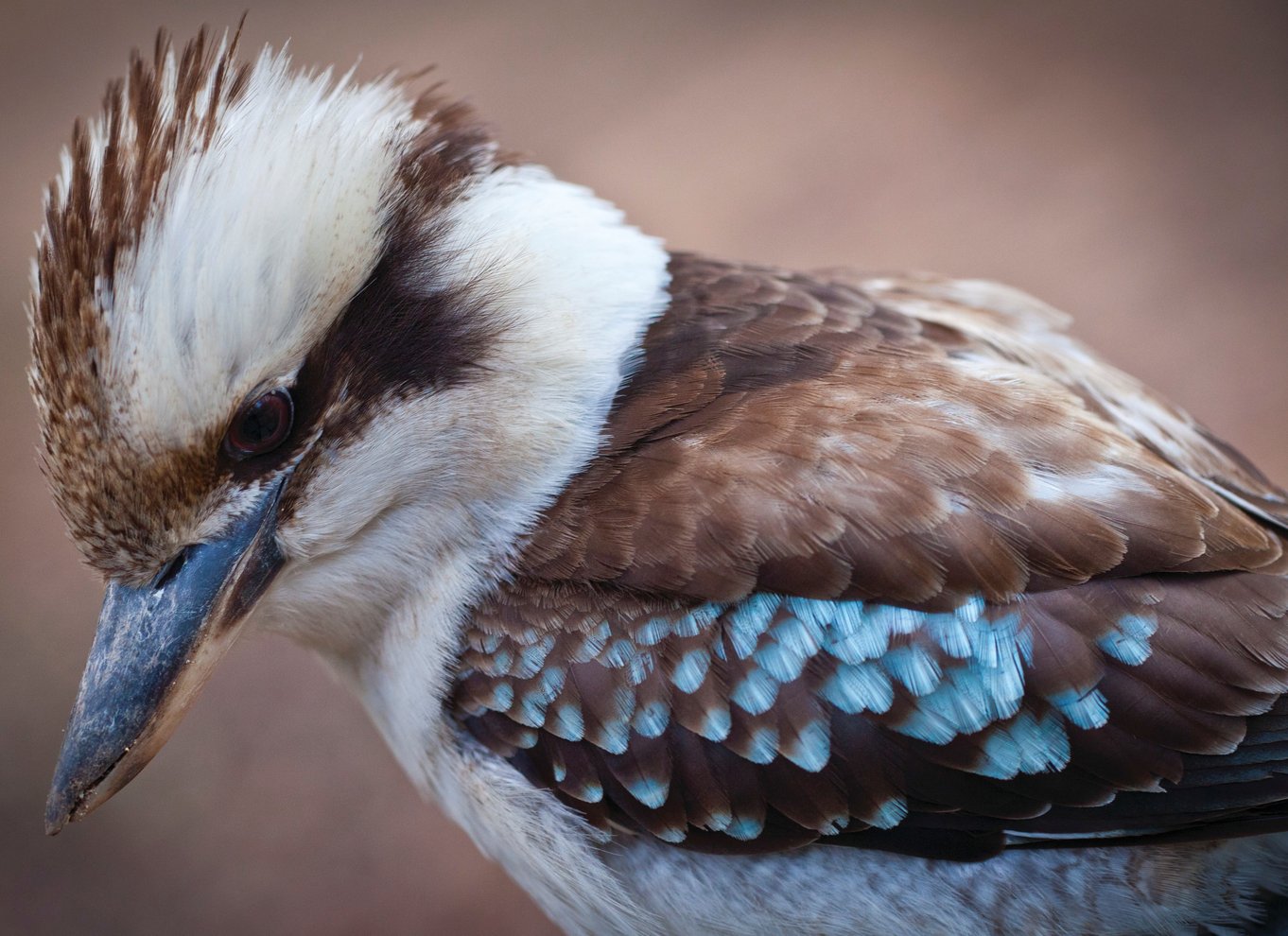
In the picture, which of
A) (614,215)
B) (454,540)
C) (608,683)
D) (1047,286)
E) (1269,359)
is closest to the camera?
(608,683)

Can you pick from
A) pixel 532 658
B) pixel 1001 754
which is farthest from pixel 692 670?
pixel 1001 754

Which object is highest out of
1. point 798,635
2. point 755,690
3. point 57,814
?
point 798,635

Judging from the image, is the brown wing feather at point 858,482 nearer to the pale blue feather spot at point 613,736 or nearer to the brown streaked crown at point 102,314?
the pale blue feather spot at point 613,736

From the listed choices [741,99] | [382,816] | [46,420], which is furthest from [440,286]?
[741,99]

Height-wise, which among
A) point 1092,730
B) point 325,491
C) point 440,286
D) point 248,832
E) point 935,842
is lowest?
point 248,832

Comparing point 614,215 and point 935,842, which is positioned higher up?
point 614,215

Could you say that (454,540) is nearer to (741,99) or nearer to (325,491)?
(325,491)

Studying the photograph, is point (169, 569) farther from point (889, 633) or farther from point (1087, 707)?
point (1087, 707)

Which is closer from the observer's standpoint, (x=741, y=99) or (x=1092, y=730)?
(x=1092, y=730)
